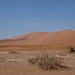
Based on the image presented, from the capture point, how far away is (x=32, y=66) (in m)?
15.0

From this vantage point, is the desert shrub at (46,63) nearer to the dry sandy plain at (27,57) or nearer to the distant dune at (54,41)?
the dry sandy plain at (27,57)

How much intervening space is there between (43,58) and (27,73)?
6.26 feet

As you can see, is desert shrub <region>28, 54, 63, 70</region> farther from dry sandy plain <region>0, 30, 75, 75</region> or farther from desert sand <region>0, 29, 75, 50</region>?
desert sand <region>0, 29, 75, 50</region>

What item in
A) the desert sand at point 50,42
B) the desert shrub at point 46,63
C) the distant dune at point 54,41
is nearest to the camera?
the desert shrub at point 46,63

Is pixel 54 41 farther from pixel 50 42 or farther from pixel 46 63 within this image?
pixel 46 63

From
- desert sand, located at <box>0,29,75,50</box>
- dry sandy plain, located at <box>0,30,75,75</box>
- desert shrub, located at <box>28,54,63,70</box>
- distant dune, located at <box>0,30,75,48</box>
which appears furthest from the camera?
distant dune, located at <box>0,30,75,48</box>

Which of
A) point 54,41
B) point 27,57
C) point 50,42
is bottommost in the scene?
point 27,57

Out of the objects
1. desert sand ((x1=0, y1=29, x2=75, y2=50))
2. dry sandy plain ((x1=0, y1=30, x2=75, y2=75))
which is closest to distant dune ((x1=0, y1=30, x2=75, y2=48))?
desert sand ((x1=0, y1=29, x2=75, y2=50))

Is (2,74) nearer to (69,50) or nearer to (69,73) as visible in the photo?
(69,73)

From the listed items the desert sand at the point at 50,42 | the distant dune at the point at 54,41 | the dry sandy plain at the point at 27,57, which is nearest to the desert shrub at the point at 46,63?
the dry sandy plain at the point at 27,57

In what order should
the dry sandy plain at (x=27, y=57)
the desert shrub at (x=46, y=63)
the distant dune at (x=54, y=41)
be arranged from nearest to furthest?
the dry sandy plain at (x=27, y=57) < the desert shrub at (x=46, y=63) < the distant dune at (x=54, y=41)

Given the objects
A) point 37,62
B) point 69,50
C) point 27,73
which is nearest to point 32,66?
point 37,62

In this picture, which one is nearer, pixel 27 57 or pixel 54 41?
pixel 27 57

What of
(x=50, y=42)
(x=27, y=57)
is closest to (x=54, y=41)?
(x=50, y=42)
